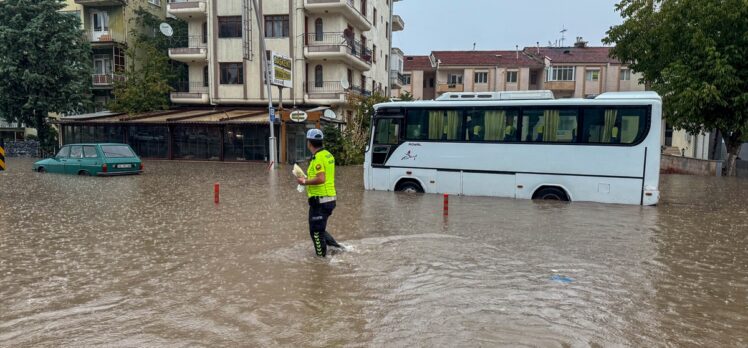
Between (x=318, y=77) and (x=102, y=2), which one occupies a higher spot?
(x=102, y=2)

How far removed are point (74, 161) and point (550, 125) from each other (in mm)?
18309

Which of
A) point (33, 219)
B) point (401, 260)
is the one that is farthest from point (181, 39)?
point (401, 260)

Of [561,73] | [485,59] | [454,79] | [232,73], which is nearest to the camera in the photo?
[232,73]

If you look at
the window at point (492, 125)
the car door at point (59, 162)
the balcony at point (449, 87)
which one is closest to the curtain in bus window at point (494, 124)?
the window at point (492, 125)

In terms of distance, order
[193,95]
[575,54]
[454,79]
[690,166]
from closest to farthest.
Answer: [690,166]
[193,95]
[575,54]
[454,79]

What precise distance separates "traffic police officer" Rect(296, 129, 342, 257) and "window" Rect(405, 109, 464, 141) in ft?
26.0

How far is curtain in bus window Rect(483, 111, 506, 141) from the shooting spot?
45.1 feet

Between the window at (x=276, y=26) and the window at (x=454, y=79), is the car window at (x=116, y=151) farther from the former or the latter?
the window at (x=454, y=79)

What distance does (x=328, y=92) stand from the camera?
33.5 metres

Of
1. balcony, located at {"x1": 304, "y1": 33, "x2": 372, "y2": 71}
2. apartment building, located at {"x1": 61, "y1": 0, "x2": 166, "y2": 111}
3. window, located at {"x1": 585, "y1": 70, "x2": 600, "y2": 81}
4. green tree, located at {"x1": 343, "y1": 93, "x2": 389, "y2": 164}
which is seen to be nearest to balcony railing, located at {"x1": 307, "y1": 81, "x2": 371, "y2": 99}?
green tree, located at {"x1": 343, "y1": 93, "x2": 389, "y2": 164}

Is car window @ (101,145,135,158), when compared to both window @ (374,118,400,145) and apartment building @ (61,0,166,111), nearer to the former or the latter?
window @ (374,118,400,145)

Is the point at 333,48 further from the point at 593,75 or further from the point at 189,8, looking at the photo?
the point at 593,75

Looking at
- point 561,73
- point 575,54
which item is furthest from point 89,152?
point 575,54

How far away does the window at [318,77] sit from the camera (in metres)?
34.2
